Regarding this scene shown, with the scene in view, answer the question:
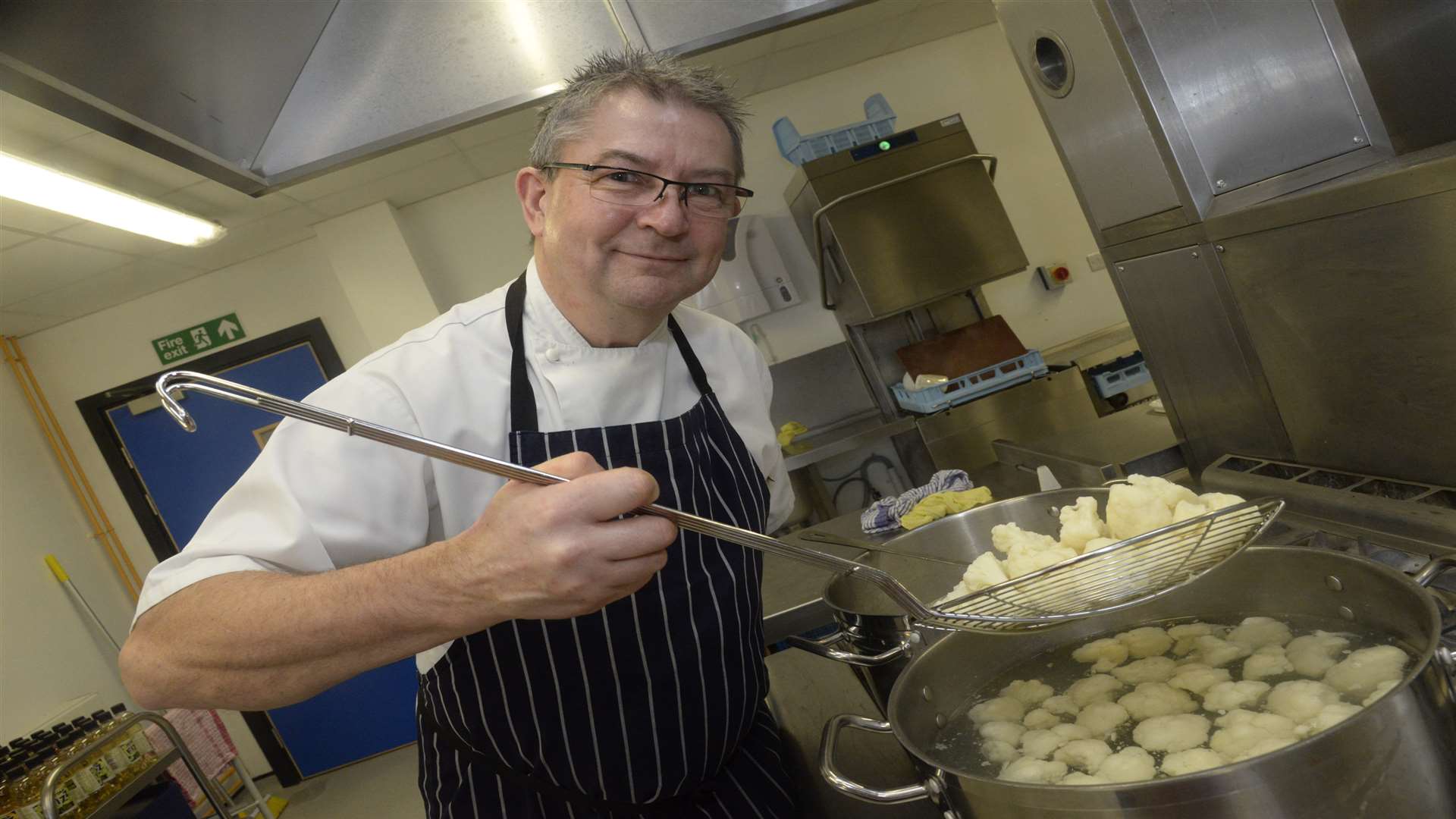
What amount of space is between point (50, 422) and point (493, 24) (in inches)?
158

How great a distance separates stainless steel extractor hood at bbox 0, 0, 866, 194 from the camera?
2090mm

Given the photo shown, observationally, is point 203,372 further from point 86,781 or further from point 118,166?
point 86,781

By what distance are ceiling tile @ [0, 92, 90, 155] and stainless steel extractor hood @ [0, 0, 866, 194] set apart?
731 mm

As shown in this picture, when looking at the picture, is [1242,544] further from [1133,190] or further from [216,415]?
[216,415]

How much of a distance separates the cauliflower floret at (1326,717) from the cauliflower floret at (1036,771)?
219mm

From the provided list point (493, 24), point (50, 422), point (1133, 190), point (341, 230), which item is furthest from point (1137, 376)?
point (50, 422)

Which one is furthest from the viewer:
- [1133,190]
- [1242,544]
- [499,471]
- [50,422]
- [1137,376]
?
[50,422]

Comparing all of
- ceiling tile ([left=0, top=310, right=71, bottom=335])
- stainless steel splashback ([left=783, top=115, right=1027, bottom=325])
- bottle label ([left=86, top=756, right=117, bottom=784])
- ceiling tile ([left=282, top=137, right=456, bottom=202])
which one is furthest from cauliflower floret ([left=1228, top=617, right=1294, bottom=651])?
ceiling tile ([left=0, top=310, right=71, bottom=335])

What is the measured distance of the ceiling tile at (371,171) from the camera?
3716 mm

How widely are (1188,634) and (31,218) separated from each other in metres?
3.90

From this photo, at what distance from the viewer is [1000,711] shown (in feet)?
3.47

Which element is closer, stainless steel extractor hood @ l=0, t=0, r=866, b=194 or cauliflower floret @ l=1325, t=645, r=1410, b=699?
cauliflower floret @ l=1325, t=645, r=1410, b=699

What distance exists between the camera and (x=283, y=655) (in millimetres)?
889

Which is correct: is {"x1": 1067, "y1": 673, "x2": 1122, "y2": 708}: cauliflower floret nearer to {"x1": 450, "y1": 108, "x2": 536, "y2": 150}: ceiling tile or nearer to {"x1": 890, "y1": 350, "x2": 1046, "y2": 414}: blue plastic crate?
{"x1": 890, "y1": 350, "x2": 1046, "y2": 414}: blue plastic crate
